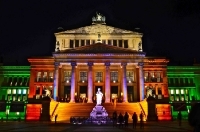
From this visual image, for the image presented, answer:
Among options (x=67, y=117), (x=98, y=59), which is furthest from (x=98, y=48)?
(x=67, y=117)

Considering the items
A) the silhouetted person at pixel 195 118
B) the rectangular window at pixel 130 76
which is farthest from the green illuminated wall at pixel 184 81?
the silhouetted person at pixel 195 118

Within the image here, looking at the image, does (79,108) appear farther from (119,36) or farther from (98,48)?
(119,36)

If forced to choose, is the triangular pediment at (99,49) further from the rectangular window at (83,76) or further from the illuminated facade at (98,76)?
the rectangular window at (83,76)

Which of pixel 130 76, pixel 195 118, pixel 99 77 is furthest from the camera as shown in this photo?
pixel 130 76

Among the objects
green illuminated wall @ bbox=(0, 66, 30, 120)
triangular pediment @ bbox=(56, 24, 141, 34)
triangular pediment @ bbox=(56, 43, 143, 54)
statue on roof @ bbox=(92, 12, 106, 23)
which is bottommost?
green illuminated wall @ bbox=(0, 66, 30, 120)

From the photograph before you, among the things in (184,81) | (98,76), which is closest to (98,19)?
(98,76)

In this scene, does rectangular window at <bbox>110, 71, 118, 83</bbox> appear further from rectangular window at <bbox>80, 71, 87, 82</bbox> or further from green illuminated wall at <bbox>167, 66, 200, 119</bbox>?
green illuminated wall at <bbox>167, 66, 200, 119</bbox>

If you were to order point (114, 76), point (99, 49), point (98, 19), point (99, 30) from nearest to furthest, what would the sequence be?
point (99, 49), point (114, 76), point (99, 30), point (98, 19)

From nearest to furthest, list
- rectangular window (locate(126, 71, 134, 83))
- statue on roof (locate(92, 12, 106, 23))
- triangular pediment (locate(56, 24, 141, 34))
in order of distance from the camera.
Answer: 1. rectangular window (locate(126, 71, 134, 83))
2. triangular pediment (locate(56, 24, 141, 34))
3. statue on roof (locate(92, 12, 106, 23))

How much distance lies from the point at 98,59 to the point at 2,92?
31.0 metres

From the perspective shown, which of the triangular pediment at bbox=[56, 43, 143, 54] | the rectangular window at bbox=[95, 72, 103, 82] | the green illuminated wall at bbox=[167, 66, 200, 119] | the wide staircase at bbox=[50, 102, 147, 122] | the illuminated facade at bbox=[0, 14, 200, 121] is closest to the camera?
the wide staircase at bbox=[50, 102, 147, 122]

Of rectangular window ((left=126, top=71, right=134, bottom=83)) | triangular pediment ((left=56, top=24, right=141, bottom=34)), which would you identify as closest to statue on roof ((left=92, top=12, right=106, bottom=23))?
triangular pediment ((left=56, top=24, right=141, bottom=34))

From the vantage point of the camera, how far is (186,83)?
239ft

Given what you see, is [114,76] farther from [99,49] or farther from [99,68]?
[99,49]
